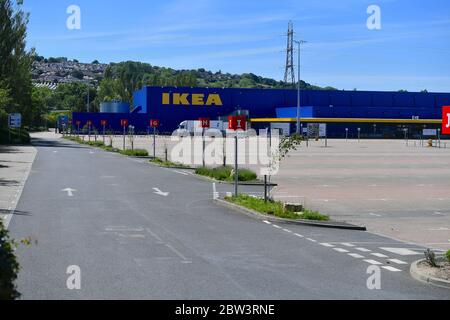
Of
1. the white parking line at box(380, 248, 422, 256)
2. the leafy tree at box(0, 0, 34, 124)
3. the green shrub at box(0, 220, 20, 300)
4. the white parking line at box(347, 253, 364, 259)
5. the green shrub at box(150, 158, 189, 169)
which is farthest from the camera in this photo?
the leafy tree at box(0, 0, 34, 124)

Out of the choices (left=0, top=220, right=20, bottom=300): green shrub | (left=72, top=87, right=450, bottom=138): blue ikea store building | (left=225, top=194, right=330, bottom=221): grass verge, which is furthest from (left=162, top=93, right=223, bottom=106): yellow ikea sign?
(left=0, top=220, right=20, bottom=300): green shrub

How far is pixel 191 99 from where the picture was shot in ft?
400

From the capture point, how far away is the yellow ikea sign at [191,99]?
121 m

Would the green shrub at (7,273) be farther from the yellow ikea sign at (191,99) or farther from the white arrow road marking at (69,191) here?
the yellow ikea sign at (191,99)

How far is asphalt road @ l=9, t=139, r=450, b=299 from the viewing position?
9666mm

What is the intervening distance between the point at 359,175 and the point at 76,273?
2578 centimetres

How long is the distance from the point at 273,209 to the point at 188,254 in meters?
7.31

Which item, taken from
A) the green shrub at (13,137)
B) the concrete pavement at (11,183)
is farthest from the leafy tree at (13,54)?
the concrete pavement at (11,183)

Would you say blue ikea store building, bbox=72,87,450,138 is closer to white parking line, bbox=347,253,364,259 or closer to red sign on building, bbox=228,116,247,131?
red sign on building, bbox=228,116,247,131

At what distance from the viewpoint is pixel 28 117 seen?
90688mm

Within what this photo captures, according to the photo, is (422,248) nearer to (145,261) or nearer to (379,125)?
(145,261)

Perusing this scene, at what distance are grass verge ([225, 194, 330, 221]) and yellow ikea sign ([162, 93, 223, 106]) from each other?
9911 centimetres

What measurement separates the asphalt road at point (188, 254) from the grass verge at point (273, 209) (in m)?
0.82
